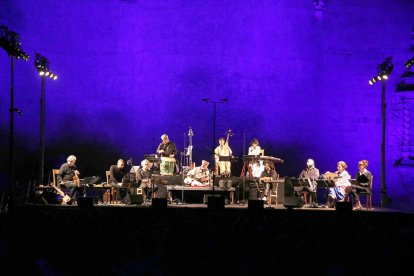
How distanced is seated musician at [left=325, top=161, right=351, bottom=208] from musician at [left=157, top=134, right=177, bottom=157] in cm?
392

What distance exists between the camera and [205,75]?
14.2m

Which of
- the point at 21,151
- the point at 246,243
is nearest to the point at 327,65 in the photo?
the point at 21,151

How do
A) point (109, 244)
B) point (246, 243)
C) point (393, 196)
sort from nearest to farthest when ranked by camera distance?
point (109, 244) < point (246, 243) < point (393, 196)

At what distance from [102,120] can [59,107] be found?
47.5 inches

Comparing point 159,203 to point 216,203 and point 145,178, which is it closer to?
point 216,203

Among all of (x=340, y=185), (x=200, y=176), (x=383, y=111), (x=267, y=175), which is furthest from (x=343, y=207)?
(x=383, y=111)

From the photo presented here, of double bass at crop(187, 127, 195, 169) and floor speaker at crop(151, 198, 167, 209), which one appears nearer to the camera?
floor speaker at crop(151, 198, 167, 209)

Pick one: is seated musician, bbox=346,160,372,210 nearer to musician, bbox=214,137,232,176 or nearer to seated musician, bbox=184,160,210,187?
musician, bbox=214,137,232,176

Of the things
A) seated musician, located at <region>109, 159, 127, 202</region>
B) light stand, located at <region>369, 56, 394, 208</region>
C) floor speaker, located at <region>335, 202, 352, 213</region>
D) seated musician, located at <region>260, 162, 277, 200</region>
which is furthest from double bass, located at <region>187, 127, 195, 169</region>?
floor speaker, located at <region>335, 202, 352, 213</region>

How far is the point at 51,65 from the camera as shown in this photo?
1402cm

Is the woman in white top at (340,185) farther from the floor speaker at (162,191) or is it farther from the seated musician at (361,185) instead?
the floor speaker at (162,191)

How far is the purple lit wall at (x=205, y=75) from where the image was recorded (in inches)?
548

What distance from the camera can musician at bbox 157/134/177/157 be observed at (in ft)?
42.0

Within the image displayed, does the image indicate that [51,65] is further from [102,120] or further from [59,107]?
[102,120]
